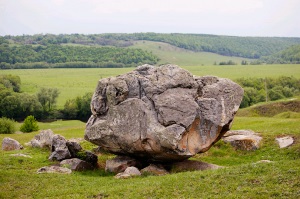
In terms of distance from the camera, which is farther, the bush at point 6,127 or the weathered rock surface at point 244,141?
the bush at point 6,127

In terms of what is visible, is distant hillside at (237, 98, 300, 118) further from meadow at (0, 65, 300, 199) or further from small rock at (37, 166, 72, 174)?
small rock at (37, 166, 72, 174)

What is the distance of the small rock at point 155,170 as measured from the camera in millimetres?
29616

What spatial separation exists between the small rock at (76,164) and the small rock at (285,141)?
16532 mm

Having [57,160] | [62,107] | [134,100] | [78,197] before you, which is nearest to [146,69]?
[134,100]

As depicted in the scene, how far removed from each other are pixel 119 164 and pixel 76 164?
349 centimetres

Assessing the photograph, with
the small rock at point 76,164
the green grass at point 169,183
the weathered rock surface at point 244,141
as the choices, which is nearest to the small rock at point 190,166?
the green grass at point 169,183

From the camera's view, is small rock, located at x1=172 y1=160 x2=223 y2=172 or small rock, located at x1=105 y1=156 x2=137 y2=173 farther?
small rock, located at x1=105 y1=156 x2=137 y2=173

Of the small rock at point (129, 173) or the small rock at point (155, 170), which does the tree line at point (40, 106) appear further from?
the small rock at point (129, 173)

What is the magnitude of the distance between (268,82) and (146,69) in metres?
121

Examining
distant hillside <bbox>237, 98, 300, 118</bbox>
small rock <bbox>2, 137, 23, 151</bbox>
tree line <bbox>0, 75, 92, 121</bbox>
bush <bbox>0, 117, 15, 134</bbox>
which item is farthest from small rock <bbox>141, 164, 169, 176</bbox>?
tree line <bbox>0, 75, 92, 121</bbox>

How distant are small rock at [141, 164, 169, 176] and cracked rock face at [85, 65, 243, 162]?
667 millimetres

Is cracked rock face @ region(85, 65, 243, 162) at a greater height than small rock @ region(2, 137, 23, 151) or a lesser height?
greater

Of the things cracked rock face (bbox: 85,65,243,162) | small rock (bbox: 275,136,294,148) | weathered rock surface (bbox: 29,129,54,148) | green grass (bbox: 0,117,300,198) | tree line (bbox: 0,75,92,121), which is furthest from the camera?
tree line (bbox: 0,75,92,121)

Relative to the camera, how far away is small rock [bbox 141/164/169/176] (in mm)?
29616
